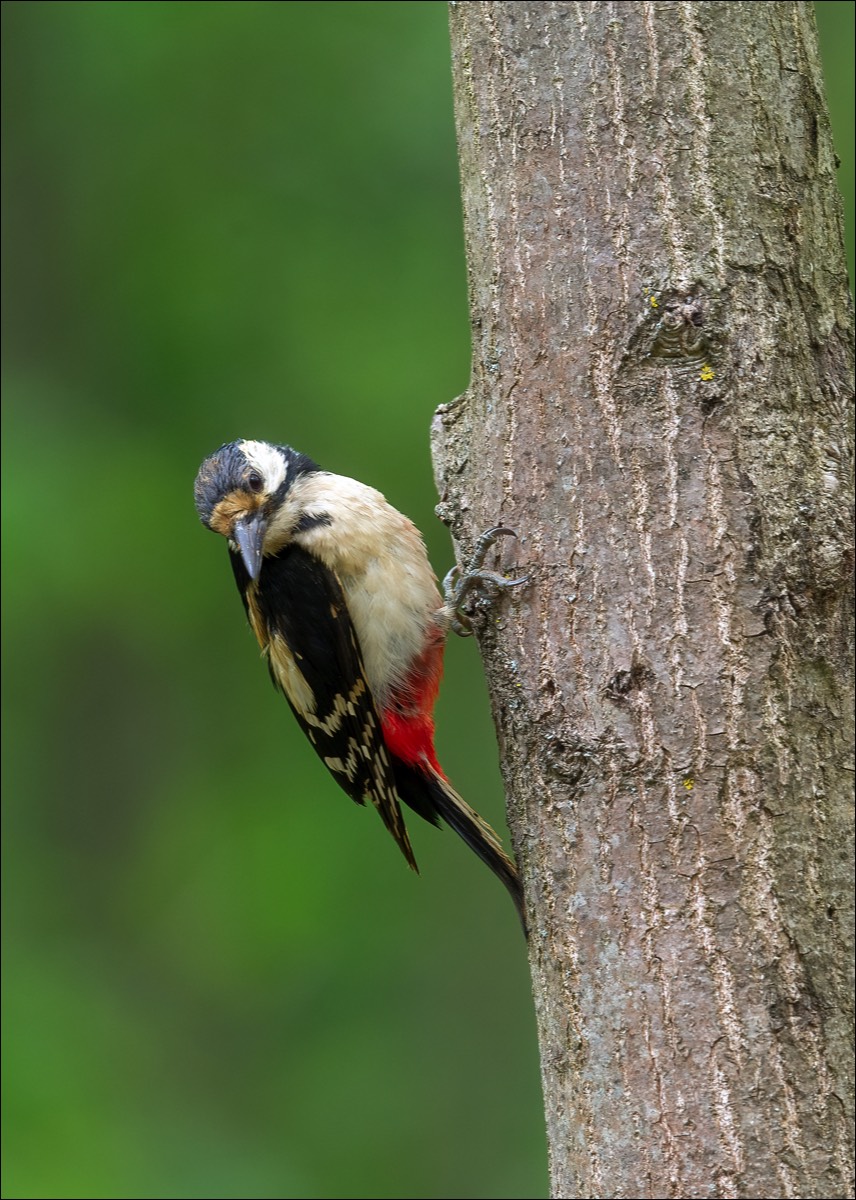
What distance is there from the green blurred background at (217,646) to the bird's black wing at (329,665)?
232cm

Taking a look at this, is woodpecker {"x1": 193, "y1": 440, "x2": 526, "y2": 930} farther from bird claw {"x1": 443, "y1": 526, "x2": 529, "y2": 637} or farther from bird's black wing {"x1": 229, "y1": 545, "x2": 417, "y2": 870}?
bird claw {"x1": 443, "y1": 526, "x2": 529, "y2": 637}

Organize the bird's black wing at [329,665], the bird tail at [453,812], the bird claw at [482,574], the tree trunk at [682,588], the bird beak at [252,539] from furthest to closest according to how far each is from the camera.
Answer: the bird's black wing at [329,665], the bird beak at [252,539], the bird tail at [453,812], the bird claw at [482,574], the tree trunk at [682,588]

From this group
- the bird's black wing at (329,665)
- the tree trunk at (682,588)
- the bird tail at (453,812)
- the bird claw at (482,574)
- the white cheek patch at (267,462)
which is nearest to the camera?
the tree trunk at (682,588)

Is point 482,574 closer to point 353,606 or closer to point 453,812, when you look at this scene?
point 453,812

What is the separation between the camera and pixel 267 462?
4242mm

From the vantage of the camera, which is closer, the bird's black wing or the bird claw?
the bird claw

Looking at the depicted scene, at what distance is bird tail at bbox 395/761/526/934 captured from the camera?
135 inches

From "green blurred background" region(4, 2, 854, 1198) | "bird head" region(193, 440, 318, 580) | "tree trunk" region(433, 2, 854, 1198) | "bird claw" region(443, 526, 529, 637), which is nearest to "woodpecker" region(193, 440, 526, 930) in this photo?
"bird head" region(193, 440, 318, 580)

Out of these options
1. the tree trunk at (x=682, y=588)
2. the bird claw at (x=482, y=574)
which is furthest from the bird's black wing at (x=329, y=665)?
the tree trunk at (x=682, y=588)

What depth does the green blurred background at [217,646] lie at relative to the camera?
21.5 feet

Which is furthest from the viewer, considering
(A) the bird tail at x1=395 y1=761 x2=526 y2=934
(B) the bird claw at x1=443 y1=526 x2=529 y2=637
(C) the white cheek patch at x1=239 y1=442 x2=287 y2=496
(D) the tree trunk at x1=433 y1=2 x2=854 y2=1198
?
(C) the white cheek patch at x1=239 y1=442 x2=287 y2=496

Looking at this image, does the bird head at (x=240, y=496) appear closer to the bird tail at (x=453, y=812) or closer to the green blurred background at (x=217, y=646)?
the bird tail at (x=453, y=812)

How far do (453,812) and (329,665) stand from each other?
2.02 feet

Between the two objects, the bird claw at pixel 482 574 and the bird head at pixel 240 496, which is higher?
the bird claw at pixel 482 574
